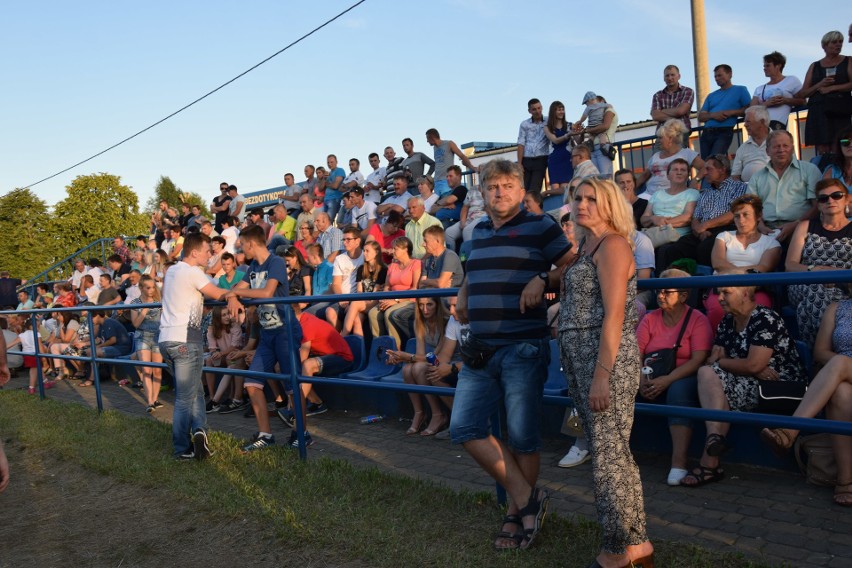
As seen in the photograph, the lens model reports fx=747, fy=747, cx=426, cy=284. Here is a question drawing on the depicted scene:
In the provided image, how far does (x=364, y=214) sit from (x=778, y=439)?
32.3 ft

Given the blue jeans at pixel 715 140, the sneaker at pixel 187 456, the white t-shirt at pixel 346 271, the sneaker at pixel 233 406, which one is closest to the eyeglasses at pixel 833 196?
the blue jeans at pixel 715 140

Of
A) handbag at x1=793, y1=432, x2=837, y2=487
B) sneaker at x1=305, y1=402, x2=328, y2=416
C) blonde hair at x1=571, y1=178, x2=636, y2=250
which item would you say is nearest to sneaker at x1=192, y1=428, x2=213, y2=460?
sneaker at x1=305, y1=402, x2=328, y2=416

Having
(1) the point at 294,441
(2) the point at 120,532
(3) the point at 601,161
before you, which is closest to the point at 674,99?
(3) the point at 601,161

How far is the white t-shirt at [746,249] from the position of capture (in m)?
6.32

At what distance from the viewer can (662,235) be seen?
25.2 ft

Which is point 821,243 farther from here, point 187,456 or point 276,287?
point 187,456

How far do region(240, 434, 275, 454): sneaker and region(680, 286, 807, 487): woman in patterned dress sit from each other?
3552mm

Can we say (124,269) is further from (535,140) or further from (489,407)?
(489,407)

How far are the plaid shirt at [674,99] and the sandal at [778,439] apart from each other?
6.53m

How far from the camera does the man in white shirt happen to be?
6.46 meters

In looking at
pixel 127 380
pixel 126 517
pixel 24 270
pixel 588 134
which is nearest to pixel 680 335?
pixel 126 517

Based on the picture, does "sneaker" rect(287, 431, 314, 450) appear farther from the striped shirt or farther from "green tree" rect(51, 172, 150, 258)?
"green tree" rect(51, 172, 150, 258)

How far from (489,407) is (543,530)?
0.77 m

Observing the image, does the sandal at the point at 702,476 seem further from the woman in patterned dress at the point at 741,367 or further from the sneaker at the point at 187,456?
the sneaker at the point at 187,456
